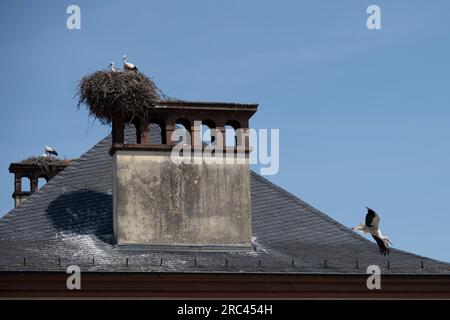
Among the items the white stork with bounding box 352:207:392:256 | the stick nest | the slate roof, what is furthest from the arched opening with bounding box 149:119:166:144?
the stick nest

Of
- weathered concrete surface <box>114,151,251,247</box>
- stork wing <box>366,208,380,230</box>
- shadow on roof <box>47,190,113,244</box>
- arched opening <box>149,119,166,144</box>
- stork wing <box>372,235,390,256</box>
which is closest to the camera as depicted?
stork wing <box>366,208,380,230</box>

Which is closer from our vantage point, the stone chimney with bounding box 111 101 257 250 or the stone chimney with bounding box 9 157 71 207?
the stone chimney with bounding box 111 101 257 250

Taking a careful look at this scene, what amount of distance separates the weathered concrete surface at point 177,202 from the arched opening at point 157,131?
74 centimetres

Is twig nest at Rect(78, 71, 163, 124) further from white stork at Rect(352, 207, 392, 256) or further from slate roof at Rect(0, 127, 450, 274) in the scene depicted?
white stork at Rect(352, 207, 392, 256)

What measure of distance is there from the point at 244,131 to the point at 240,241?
217 centimetres

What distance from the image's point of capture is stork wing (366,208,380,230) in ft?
91.7

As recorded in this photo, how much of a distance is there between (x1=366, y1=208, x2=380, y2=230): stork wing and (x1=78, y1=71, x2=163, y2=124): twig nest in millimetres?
4523

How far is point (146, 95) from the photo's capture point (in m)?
29.3

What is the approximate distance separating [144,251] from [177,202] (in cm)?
122

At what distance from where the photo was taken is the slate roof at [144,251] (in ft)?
89.6

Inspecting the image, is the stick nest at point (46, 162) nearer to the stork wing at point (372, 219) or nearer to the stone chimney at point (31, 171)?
the stone chimney at point (31, 171)

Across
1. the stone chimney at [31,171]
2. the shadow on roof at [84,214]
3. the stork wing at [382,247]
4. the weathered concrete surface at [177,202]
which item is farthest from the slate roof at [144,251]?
the stone chimney at [31,171]

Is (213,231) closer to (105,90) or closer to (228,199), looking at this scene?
(228,199)
